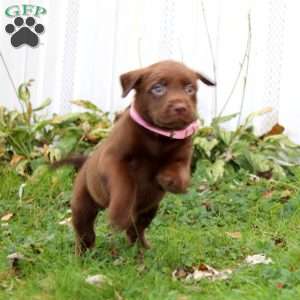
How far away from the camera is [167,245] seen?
13.8 ft

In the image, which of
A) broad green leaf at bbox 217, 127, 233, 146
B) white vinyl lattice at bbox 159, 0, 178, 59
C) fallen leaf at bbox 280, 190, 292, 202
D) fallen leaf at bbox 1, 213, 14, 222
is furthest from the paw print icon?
fallen leaf at bbox 280, 190, 292, 202

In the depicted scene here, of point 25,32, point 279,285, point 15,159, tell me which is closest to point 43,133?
point 15,159

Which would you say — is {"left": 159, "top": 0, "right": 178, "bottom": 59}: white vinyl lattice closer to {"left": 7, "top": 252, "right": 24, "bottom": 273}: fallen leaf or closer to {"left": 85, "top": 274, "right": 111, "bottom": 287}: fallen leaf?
{"left": 7, "top": 252, "right": 24, "bottom": 273}: fallen leaf

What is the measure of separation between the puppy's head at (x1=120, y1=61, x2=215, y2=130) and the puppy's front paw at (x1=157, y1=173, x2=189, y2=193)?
0.76 feet

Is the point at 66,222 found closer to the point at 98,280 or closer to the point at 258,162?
the point at 98,280

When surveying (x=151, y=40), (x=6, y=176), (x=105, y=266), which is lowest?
(x=6, y=176)

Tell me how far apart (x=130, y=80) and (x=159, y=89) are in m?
0.18

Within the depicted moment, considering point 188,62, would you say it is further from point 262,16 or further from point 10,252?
point 10,252

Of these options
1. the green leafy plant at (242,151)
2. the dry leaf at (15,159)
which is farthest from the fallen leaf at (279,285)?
the dry leaf at (15,159)

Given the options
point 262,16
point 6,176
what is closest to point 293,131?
point 262,16

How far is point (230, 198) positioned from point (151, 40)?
2.54 m

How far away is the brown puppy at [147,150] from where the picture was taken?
342 centimetres

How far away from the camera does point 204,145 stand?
20.8ft

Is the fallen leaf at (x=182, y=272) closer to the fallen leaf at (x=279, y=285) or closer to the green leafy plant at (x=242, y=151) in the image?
the fallen leaf at (x=279, y=285)
